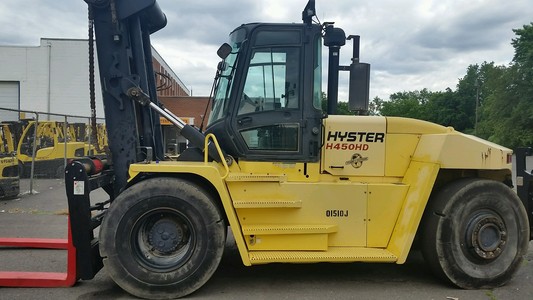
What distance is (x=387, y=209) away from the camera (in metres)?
5.09

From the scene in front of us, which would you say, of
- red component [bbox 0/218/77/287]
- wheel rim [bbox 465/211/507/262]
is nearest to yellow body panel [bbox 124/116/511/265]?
wheel rim [bbox 465/211/507/262]

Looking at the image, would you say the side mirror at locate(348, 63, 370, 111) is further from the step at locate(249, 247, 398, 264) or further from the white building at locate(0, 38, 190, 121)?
the white building at locate(0, 38, 190, 121)

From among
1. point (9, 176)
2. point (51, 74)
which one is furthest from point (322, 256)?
point (51, 74)

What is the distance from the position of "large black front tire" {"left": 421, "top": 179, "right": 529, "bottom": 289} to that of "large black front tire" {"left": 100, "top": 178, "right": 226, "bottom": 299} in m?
2.45

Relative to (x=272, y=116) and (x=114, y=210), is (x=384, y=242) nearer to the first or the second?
(x=272, y=116)

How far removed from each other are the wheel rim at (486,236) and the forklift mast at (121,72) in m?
3.89

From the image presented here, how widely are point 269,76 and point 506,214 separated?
10.4 feet

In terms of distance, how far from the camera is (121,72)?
5301mm

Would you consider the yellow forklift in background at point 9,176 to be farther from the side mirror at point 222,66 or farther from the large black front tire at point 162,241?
the side mirror at point 222,66

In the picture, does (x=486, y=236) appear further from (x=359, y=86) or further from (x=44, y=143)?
(x=44, y=143)

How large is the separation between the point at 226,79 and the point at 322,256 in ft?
7.52

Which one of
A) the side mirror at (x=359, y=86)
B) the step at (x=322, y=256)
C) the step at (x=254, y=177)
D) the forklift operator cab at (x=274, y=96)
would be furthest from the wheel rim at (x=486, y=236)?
the step at (x=254, y=177)

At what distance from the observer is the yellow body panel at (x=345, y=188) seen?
15.8 ft

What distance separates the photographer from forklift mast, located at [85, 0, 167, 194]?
5270 millimetres
